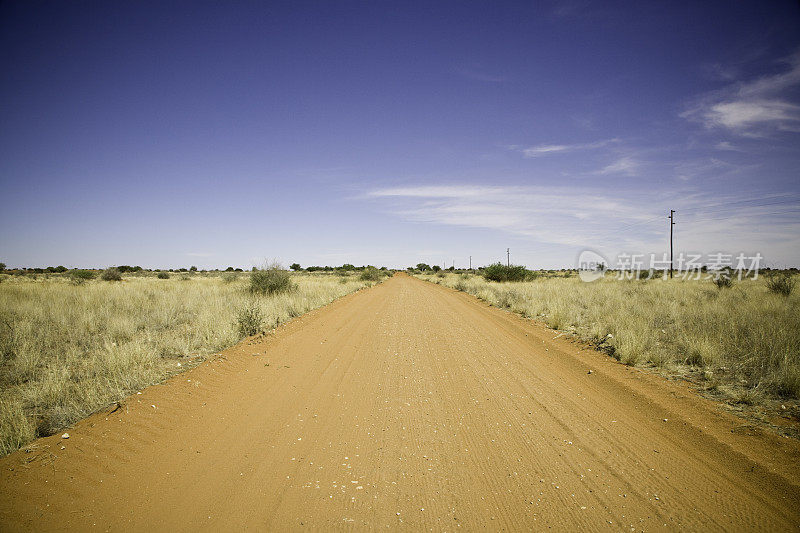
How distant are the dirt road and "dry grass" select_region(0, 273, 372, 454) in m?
0.48

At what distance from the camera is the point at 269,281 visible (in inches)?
738

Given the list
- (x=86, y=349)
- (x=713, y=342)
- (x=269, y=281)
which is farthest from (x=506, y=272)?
(x=86, y=349)

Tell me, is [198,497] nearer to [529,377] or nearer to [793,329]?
[529,377]

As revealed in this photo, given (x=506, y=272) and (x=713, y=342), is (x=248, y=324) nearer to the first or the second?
(x=713, y=342)

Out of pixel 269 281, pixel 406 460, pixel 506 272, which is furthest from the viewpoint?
pixel 506 272

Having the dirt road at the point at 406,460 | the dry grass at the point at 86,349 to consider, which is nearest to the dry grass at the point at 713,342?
the dirt road at the point at 406,460

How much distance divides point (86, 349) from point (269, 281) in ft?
37.0

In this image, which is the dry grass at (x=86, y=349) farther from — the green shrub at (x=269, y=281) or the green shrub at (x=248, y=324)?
the green shrub at (x=269, y=281)

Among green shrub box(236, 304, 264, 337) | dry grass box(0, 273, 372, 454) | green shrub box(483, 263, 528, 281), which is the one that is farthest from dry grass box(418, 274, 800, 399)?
green shrub box(483, 263, 528, 281)

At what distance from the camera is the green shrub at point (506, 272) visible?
3653 cm

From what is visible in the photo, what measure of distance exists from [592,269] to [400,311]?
3618 centimetres

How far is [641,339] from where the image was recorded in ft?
24.1

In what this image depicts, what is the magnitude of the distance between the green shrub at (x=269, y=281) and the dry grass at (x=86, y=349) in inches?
194

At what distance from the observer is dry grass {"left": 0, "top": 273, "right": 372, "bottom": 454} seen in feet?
14.5
